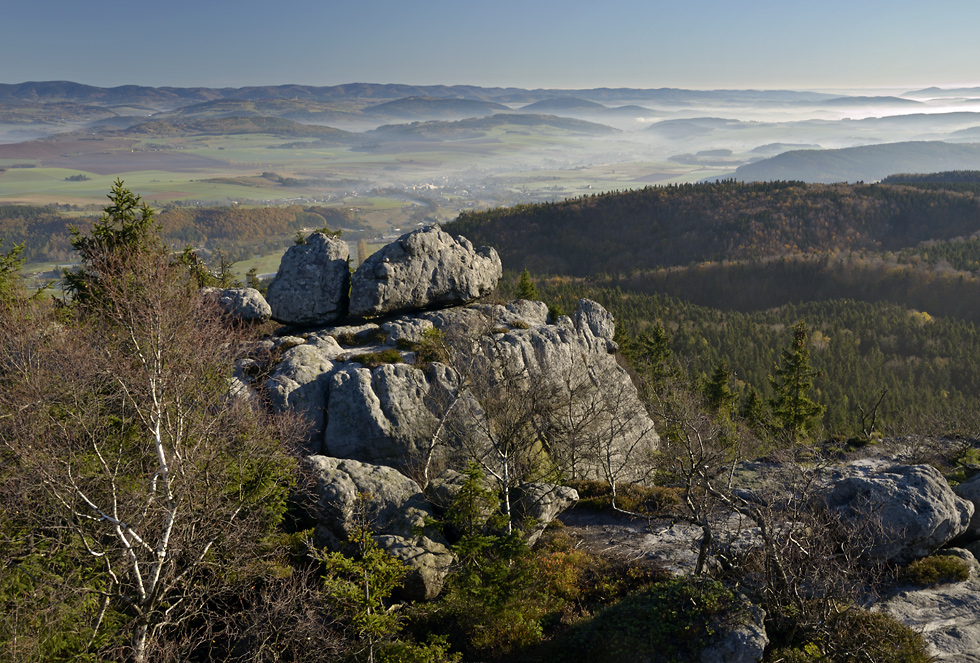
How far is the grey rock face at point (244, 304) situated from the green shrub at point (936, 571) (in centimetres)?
4208

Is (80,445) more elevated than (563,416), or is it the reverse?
(80,445)

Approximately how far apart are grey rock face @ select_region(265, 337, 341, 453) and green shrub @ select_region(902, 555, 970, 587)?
30.4 meters

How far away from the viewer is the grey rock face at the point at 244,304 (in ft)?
131

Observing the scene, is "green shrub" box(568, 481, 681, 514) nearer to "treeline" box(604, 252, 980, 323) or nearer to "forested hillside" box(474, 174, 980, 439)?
"forested hillside" box(474, 174, 980, 439)

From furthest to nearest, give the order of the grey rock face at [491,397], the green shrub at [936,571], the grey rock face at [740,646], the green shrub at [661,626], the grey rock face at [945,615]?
the grey rock face at [491,397] → the green shrub at [936,571] → the grey rock face at [945,615] → the green shrub at [661,626] → the grey rock face at [740,646]

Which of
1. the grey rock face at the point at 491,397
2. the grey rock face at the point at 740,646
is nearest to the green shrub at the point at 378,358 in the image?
the grey rock face at the point at 491,397

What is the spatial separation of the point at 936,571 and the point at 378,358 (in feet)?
106

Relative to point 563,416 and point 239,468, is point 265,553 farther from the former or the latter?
point 563,416

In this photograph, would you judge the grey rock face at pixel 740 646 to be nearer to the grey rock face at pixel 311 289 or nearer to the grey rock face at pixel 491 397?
the grey rock face at pixel 491 397

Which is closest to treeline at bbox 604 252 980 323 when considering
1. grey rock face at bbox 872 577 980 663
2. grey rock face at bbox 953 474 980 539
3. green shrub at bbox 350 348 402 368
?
green shrub at bbox 350 348 402 368

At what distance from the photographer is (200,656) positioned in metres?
19.5

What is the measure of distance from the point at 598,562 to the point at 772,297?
159 metres

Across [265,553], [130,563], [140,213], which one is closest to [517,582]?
[265,553]

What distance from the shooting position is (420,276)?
44.9 meters
